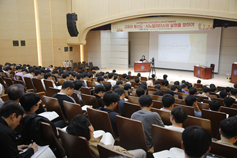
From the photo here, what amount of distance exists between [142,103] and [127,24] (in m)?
8.81

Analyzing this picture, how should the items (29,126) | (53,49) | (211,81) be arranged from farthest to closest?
1. (53,49)
2. (211,81)
3. (29,126)

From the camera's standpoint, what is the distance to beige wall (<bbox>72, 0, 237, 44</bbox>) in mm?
8406

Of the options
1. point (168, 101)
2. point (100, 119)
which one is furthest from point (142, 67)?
point (100, 119)

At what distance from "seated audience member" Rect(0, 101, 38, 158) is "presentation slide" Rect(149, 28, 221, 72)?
1197cm

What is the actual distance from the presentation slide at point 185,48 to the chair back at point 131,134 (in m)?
11.0

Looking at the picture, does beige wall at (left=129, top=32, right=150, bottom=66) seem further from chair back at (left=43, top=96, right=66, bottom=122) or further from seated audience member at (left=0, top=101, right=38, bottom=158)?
seated audience member at (left=0, top=101, right=38, bottom=158)

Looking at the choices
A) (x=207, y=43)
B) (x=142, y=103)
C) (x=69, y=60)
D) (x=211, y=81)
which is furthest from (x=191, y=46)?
(x=142, y=103)

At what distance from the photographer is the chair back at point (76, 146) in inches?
68.8

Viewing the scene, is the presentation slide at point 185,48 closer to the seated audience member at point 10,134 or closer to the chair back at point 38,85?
the chair back at point 38,85

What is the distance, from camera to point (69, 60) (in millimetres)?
13586

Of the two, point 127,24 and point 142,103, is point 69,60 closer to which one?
point 127,24

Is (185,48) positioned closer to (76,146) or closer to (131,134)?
(131,134)

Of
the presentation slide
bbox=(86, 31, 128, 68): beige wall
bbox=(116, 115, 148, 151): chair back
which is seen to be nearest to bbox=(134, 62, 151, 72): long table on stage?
the presentation slide

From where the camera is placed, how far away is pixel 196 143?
4.75 ft
